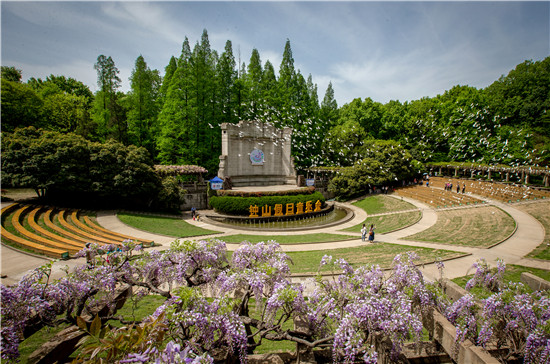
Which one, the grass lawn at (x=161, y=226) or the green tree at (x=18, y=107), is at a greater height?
the green tree at (x=18, y=107)

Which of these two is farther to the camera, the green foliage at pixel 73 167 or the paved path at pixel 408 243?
the green foliage at pixel 73 167

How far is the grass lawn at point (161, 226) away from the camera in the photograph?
20.3 metres

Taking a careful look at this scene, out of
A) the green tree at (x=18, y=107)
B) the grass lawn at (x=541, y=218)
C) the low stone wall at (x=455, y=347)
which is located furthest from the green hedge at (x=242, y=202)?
the green tree at (x=18, y=107)

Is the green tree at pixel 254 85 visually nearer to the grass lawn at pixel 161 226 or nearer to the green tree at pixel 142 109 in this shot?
the green tree at pixel 142 109

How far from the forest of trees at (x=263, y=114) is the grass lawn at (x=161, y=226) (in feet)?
43.8

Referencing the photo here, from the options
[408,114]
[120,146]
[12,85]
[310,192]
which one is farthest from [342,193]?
[12,85]

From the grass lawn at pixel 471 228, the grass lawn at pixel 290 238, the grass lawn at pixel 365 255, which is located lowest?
the grass lawn at pixel 290 238

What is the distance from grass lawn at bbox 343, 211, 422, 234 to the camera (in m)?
23.0

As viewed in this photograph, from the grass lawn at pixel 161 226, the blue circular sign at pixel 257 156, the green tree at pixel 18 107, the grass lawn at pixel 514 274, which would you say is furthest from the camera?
the blue circular sign at pixel 257 156

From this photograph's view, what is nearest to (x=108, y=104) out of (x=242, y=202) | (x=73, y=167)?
(x=73, y=167)

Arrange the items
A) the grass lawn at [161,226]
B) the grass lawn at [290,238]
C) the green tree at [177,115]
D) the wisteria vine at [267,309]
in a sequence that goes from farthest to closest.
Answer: the green tree at [177,115] < the grass lawn at [161,226] < the grass lawn at [290,238] < the wisteria vine at [267,309]

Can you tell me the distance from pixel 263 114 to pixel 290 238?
27862 mm

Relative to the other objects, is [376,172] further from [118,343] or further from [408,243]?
[118,343]

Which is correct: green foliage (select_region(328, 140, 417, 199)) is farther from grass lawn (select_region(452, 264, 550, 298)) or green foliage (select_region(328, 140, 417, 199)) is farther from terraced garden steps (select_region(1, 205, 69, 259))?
terraced garden steps (select_region(1, 205, 69, 259))
